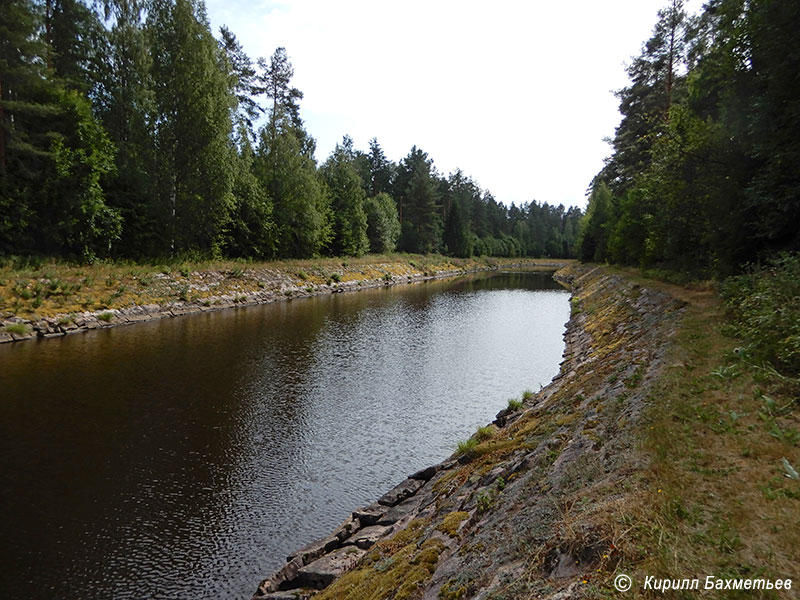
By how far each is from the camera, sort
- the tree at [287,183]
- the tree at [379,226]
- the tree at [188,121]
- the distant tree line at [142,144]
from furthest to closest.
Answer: the tree at [379,226]
the tree at [287,183]
the tree at [188,121]
the distant tree line at [142,144]

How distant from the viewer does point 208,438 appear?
11.0 m

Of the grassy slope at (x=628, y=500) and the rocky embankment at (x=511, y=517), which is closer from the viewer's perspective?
the grassy slope at (x=628, y=500)

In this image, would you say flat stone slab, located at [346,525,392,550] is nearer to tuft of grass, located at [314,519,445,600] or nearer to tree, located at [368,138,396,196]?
tuft of grass, located at [314,519,445,600]

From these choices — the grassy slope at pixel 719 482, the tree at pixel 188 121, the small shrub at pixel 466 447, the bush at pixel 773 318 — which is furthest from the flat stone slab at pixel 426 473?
the tree at pixel 188 121

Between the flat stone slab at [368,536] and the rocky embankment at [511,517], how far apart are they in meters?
0.02

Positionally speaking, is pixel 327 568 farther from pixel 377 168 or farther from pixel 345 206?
pixel 377 168

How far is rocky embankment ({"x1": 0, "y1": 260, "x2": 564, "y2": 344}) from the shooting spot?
2041cm

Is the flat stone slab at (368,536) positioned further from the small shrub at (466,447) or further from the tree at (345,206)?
the tree at (345,206)

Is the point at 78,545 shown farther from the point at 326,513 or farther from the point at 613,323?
the point at 613,323

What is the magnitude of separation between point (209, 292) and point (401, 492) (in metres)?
27.0

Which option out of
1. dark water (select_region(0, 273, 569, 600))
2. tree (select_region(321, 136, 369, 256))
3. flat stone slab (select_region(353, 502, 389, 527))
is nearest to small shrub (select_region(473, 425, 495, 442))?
dark water (select_region(0, 273, 569, 600))

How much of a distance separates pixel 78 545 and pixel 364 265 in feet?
159

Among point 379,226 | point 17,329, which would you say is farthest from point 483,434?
point 379,226

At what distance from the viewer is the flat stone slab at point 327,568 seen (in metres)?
6.21
